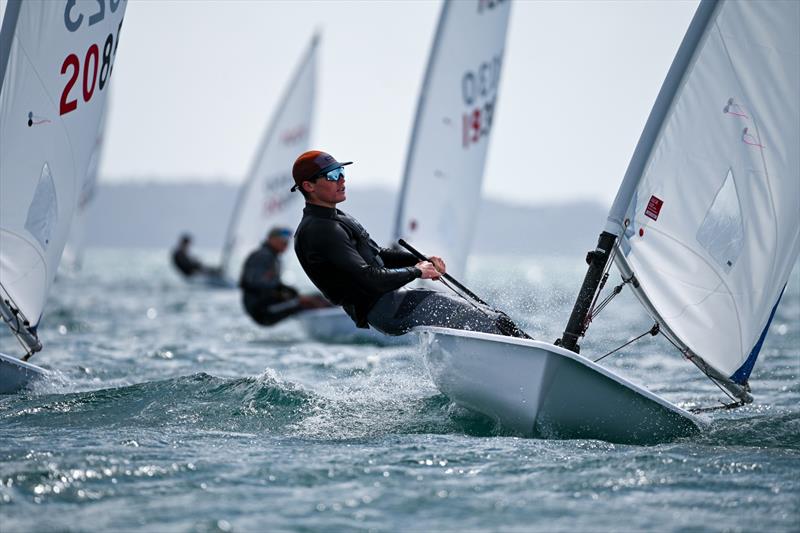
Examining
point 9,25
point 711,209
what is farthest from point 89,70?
point 711,209

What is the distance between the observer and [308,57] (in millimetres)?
19250

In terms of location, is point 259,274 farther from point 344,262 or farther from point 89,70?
point 344,262

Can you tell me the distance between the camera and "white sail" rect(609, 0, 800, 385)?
4.90 metres

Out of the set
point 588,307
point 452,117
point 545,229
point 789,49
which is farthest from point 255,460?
point 545,229

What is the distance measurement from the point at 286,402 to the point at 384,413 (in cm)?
53

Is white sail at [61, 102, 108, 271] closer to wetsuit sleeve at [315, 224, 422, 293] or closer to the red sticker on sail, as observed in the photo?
wetsuit sleeve at [315, 224, 422, 293]

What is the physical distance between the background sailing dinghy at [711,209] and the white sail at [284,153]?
14.3m

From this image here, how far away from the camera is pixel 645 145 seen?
495 centimetres

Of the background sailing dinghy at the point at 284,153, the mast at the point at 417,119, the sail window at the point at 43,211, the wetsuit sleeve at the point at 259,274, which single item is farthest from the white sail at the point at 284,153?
the sail window at the point at 43,211

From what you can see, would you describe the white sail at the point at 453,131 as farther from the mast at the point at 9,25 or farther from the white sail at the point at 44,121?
the mast at the point at 9,25

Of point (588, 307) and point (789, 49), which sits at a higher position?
point (789, 49)

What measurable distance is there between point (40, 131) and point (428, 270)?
2.43 metres

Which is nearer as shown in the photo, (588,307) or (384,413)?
(588,307)

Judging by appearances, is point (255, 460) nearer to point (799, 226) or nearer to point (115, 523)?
point (115, 523)
